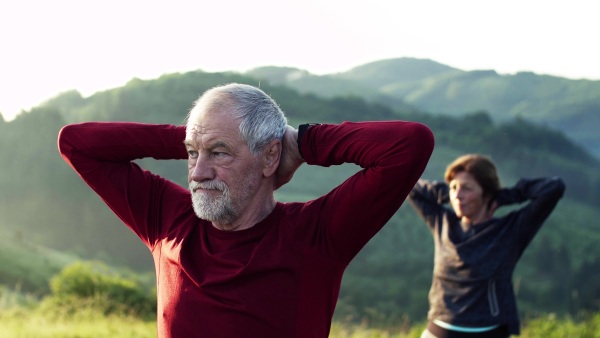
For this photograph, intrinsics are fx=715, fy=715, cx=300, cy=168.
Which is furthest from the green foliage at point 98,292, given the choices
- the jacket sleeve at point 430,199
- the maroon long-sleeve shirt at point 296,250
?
the maroon long-sleeve shirt at point 296,250

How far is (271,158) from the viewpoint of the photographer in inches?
95.0

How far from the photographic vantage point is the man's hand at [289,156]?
239cm

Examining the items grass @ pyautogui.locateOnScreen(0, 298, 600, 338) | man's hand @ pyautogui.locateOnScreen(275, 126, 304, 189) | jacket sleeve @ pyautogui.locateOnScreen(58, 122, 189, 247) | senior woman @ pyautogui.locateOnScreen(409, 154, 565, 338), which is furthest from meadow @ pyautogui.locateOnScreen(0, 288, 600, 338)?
man's hand @ pyautogui.locateOnScreen(275, 126, 304, 189)

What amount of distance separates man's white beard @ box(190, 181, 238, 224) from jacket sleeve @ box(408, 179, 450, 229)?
117 inches

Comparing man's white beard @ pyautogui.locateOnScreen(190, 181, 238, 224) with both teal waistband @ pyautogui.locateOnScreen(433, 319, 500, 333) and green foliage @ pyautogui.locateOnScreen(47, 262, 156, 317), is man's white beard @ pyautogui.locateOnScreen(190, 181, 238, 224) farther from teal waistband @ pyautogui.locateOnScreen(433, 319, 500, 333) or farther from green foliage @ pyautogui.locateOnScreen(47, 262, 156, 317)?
green foliage @ pyautogui.locateOnScreen(47, 262, 156, 317)

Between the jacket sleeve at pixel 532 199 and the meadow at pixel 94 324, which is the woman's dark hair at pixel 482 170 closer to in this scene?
the jacket sleeve at pixel 532 199

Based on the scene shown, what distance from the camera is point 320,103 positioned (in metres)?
17.8

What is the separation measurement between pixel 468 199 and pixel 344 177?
1189 centimetres

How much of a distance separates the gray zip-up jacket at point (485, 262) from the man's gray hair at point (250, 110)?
8.55 ft

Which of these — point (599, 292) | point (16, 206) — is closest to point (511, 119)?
point (599, 292)

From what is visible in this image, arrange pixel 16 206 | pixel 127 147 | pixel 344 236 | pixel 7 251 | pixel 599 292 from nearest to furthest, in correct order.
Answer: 1. pixel 344 236
2. pixel 127 147
3. pixel 7 251
4. pixel 16 206
5. pixel 599 292

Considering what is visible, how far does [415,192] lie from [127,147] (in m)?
2.99

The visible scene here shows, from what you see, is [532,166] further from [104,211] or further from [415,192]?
[415,192]

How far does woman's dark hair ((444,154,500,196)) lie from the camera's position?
4883mm
